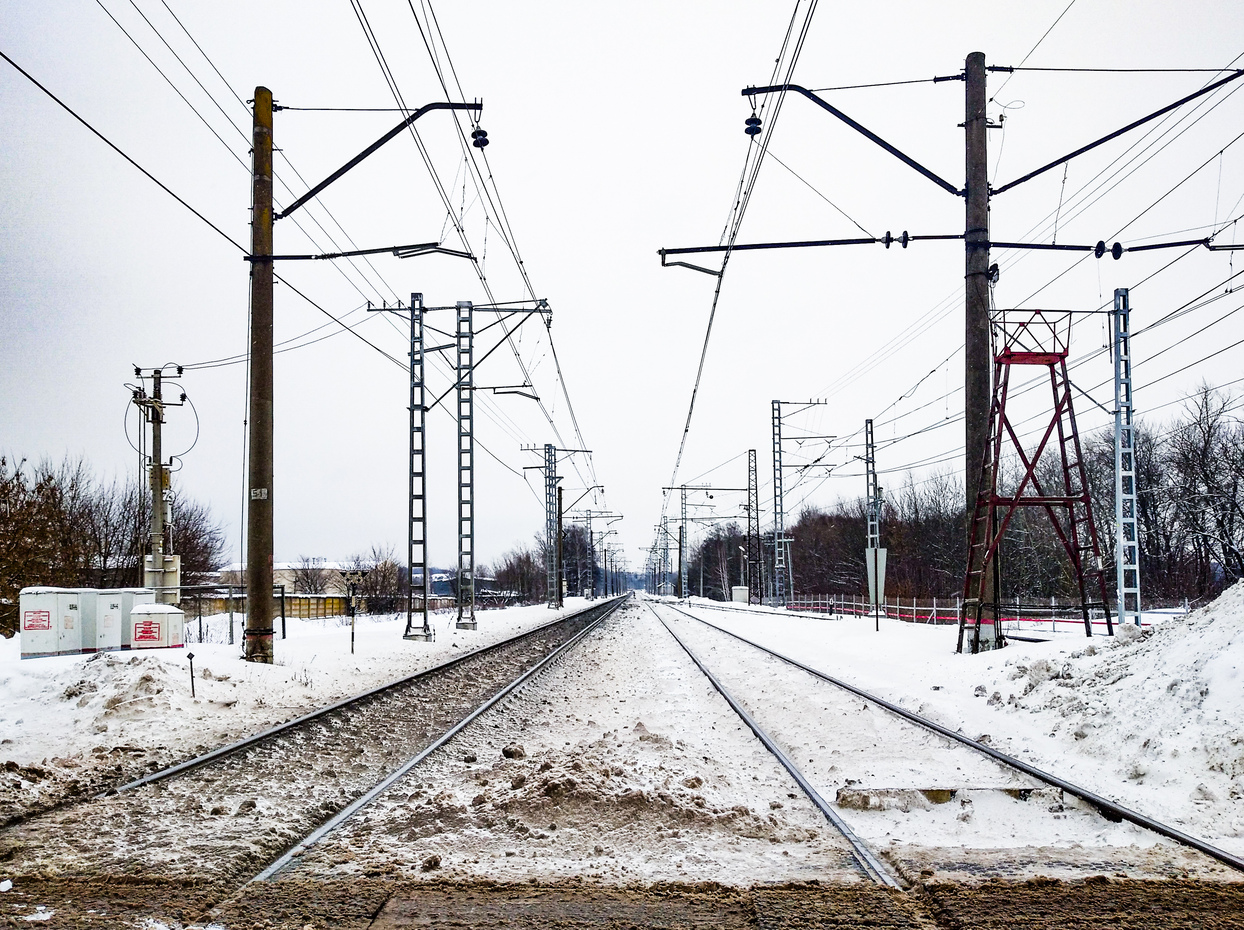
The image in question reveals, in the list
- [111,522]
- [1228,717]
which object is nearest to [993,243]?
[1228,717]

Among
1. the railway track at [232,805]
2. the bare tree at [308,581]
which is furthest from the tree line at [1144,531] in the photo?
the bare tree at [308,581]

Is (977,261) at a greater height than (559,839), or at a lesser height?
greater

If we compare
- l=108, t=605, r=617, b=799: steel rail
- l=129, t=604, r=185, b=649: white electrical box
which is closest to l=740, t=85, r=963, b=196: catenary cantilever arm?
l=108, t=605, r=617, b=799: steel rail

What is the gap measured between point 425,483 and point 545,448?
30.4 metres

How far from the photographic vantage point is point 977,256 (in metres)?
16.3

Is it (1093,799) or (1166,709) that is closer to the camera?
(1093,799)

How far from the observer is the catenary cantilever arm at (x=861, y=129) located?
13.3 m

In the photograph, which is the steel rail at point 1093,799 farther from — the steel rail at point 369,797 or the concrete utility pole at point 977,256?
the concrete utility pole at point 977,256

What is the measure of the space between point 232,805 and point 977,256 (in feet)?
48.0

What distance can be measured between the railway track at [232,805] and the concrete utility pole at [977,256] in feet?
33.2

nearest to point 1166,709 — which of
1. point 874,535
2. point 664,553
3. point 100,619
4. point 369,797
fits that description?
point 369,797

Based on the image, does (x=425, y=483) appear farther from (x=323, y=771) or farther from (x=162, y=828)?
(x=162, y=828)

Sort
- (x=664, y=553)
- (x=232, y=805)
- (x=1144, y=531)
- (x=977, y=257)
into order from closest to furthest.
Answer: (x=232, y=805) → (x=977, y=257) → (x=1144, y=531) → (x=664, y=553)

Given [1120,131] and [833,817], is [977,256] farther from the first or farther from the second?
[833,817]
